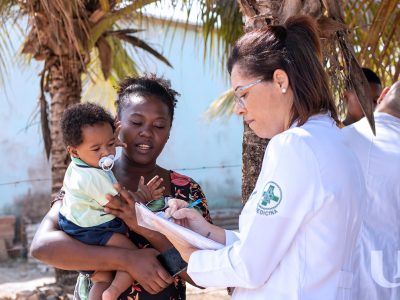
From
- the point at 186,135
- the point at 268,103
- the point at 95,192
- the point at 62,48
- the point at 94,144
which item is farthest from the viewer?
the point at 186,135

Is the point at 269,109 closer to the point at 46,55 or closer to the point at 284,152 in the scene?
the point at 284,152

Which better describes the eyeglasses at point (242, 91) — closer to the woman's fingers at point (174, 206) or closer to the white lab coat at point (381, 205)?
the woman's fingers at point (174, 206)

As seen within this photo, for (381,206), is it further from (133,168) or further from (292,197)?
(292,197)

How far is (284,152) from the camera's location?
1673 mm

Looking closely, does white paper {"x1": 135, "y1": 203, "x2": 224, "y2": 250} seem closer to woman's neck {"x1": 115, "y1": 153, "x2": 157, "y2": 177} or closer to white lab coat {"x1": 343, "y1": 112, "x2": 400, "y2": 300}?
woman's neck {"x1": 115, "y1": 153, "x2": 157, "y2": 177}

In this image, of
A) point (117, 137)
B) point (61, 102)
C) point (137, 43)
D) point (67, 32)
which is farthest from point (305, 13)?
point (137, 43)

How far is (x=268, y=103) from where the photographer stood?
181 centimetres

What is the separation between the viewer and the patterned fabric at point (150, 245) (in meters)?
2.41

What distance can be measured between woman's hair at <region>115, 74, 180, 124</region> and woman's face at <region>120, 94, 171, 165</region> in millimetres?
41

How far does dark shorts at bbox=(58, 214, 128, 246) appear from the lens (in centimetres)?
239

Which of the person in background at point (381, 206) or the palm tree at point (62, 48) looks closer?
the person in background at point (381, 206)

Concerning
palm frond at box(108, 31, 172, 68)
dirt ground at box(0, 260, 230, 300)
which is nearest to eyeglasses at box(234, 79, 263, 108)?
palm frond at box(108, 31, 172, 68)

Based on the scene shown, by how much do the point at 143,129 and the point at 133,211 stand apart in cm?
42

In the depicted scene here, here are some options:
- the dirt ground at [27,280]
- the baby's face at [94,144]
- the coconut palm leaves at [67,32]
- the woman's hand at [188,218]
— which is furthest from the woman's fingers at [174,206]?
the dirt ground at [27,280]
